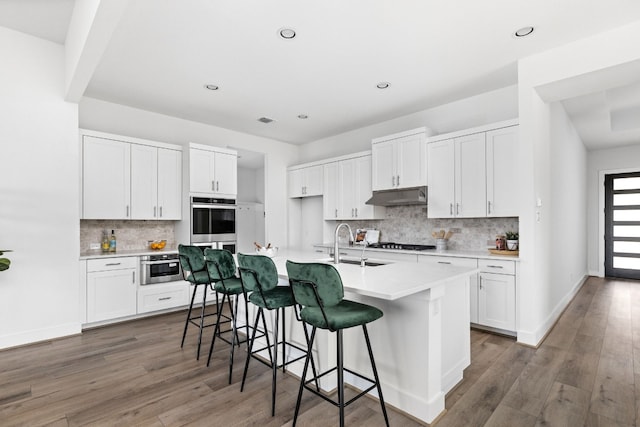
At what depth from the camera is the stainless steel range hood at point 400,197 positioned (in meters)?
4.54

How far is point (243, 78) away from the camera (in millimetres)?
3744

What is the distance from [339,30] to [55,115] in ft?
10.3

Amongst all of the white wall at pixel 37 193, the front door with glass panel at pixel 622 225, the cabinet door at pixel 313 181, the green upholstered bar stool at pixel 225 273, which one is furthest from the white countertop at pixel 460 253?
the front door with glass panel at pixel 622 225

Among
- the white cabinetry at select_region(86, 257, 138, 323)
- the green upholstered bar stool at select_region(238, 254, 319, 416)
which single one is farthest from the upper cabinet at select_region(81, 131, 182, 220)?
the green upholstered bar stool at select_region(238, 254, 319, 416)

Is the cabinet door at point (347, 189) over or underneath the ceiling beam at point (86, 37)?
underneath

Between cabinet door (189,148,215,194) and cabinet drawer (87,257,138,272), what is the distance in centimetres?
123

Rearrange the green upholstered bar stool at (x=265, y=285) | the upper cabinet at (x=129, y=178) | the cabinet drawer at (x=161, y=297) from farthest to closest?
the cabinet drawer at (x=161, y=297)
the upper cabinet at (x=129, y=178)
the green upholstered bar stool at (x=265, y=285)

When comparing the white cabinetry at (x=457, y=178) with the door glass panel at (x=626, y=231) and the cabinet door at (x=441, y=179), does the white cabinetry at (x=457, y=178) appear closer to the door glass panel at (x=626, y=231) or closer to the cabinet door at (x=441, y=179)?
the cabinet door at (x=441, y=179)

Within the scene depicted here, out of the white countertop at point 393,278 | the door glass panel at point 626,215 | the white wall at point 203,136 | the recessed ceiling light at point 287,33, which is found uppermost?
the recessed ceiling light at point 287,33

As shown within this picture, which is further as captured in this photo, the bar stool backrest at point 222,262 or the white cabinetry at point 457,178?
the white cabinetry at point 457,178

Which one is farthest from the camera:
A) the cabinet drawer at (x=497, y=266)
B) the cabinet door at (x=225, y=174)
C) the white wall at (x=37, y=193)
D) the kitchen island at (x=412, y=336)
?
the cabinet door at (x=225, y=174)

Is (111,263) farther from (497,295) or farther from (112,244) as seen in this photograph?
(497,295)

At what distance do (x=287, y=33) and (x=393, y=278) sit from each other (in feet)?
7.26

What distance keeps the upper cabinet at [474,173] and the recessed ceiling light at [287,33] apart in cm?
241
